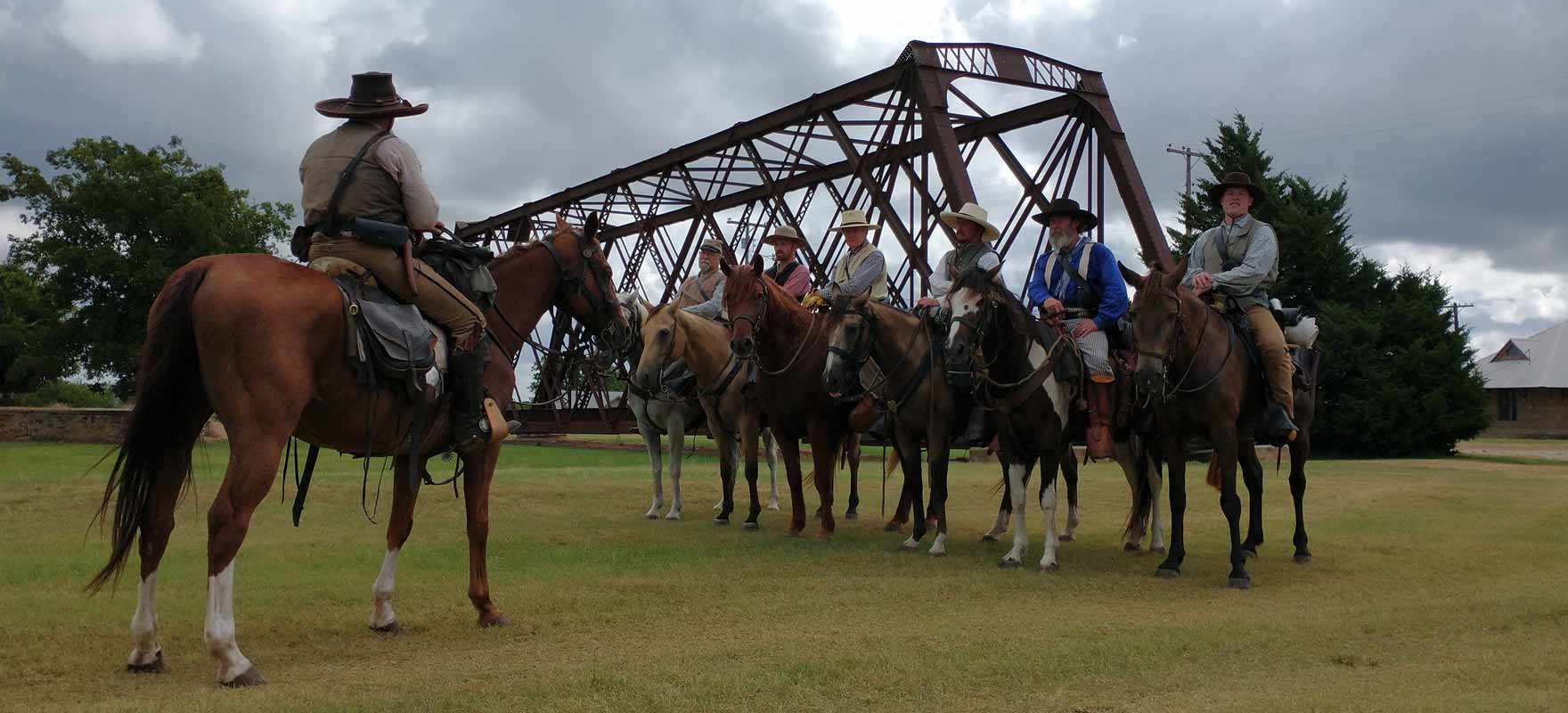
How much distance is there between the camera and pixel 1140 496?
1069cm

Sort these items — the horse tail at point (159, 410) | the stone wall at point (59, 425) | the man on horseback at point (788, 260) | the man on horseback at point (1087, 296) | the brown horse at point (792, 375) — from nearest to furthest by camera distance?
the horse tail at point (159, 410), the man on horseback at point (1087, 296), the brown horse at point (792, 375), the man on horseback at point (788, 260), the stone wall at point (59, 425)

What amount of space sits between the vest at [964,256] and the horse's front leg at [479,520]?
4.85 meters

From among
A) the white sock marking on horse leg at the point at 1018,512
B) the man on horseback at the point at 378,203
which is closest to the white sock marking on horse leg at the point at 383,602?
the man on horseback at the point at 378,203

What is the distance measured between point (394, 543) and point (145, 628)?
155cm

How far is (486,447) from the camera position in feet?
22.1

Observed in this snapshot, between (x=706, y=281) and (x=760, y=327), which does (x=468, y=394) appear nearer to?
(x=760, y=327)

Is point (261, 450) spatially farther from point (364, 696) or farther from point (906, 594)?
point (906, 594)

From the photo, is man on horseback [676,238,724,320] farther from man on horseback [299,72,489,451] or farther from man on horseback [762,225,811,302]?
man on horseback [299,72,489,451]

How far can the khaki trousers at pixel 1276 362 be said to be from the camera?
30.8 feet

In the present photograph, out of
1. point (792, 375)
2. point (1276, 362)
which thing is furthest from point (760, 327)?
point (1276, 362)

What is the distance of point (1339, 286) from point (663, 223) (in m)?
19.0

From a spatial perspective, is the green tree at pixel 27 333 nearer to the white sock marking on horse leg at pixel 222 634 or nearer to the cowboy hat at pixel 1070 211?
the cowboy hat at pixel 1070 211

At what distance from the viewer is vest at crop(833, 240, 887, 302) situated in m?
11.5

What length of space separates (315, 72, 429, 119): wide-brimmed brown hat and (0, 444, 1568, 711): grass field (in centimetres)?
286
